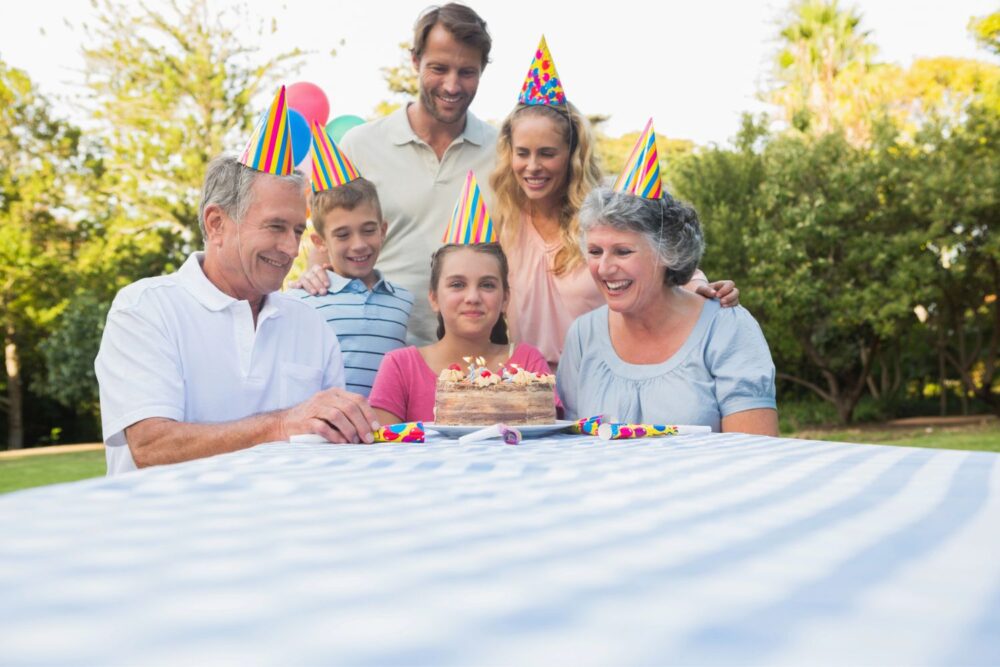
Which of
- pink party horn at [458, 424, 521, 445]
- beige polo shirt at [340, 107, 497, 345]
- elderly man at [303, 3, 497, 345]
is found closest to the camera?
pink party horn at [458, 424, 521, 445]

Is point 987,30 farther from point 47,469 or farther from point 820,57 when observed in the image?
point 47,469

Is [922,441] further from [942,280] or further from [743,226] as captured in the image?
[743,226]

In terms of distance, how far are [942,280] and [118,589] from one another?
699 inches

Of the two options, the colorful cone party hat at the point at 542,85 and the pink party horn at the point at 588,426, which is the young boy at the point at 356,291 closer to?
the colorful cone party hat at the point at 542,85

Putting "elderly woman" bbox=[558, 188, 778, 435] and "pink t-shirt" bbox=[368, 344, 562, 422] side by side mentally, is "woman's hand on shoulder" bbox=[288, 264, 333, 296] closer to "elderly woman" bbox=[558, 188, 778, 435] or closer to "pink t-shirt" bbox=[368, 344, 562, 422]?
"pink t-shirt" bbox=[368, 344, 562, 422]

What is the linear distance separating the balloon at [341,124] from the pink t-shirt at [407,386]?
157 inches

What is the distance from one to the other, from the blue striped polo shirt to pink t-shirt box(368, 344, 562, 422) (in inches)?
17.8

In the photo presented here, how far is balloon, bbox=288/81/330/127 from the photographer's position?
710cm

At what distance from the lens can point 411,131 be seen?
4121 millimetres

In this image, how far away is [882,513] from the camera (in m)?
0.84

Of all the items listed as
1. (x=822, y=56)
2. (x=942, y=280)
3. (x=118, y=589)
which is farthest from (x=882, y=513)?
(x=822, y=56)

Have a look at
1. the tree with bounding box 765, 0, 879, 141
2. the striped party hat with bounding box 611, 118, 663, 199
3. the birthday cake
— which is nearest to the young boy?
the striped party hat with bounding box 611, 118, 663, 199

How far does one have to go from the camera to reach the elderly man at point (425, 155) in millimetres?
3877

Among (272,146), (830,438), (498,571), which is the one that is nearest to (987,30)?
(830,438)
